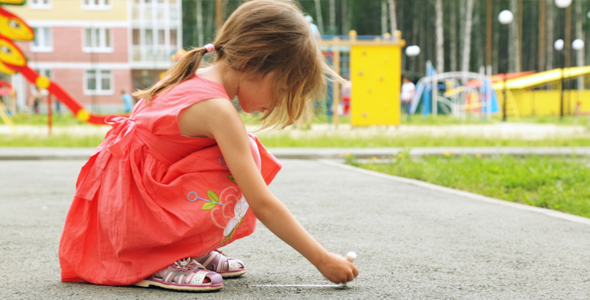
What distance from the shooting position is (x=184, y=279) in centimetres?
233

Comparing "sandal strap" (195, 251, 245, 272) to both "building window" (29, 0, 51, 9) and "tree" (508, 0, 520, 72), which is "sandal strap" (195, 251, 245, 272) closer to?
"building window" (29, 0, 51, 9)

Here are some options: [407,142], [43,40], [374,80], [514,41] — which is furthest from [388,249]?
[514,41]

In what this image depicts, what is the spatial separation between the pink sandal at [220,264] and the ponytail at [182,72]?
666mm

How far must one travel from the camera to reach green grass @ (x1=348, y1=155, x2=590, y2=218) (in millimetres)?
4902

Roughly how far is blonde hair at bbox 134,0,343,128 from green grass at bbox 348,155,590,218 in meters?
2.85

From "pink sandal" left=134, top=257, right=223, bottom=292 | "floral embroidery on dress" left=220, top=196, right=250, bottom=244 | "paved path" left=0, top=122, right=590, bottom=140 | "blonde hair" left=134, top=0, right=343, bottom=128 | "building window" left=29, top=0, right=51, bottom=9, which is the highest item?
"building window" left=29, top=0, right=51, bottom=9

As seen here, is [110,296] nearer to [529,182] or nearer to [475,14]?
[529,182]

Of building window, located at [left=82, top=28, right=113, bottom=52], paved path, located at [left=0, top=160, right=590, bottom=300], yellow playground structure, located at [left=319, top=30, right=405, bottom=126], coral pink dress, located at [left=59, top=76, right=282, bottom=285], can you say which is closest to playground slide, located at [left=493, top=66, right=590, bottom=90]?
yellow playground structure, located at [left=319, top=30, right=405, bottom=126]

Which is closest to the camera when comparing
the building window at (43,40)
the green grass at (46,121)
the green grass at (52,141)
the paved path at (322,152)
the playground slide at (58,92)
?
the paved path at (322,152)

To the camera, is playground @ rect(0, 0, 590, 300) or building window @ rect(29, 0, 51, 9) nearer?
playground @ rect(0, 0, 590, 300)

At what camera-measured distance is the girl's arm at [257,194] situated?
6.93ft

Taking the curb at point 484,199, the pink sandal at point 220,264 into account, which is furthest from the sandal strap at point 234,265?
the curb at point 484,199

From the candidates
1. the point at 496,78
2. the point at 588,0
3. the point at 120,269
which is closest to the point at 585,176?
the point at 120,269

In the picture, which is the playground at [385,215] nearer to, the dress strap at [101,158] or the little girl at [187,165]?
the little girl at [187,165]
